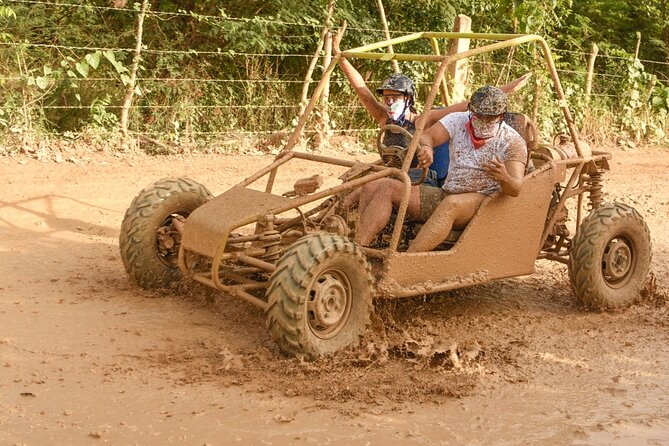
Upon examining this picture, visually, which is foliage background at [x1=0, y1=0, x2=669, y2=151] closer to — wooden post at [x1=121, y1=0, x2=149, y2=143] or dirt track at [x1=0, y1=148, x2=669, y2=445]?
wooden post at [x1=121, y1=0, x2=149, y2=143]

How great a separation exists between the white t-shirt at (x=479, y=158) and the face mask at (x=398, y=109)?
2.15 feet

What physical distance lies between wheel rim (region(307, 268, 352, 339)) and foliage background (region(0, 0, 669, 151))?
6329mm

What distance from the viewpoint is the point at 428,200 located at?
21.6ft

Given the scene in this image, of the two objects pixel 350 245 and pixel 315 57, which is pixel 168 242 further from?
pixel 315 57

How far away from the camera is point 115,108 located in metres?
12.2

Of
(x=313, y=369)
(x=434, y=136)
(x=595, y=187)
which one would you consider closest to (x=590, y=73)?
(x=595, y=187)

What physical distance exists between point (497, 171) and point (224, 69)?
25.9ft

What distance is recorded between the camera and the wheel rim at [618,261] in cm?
708

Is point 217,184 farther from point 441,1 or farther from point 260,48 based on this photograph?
point 441,1

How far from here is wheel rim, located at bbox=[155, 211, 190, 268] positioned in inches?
266

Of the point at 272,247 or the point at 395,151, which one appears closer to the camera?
the point at 272,247

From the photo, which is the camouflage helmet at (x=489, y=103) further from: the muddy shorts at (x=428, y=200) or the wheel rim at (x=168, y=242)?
the wheel rim at (x=168, y=242)

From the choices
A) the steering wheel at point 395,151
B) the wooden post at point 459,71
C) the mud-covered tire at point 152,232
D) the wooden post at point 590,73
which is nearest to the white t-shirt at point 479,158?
the steering wheel at point 395,151

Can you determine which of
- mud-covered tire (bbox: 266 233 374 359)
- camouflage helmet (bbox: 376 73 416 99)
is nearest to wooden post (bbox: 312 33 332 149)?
camouflage helmet (bbox: 376 73 416 99)
